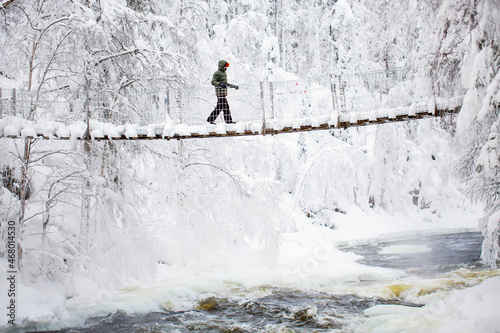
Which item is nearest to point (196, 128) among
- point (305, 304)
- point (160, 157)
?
point (160, 157)

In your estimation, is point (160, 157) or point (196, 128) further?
point (160, 157)

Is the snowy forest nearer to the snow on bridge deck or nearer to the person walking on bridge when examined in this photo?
the snow on bridge deck

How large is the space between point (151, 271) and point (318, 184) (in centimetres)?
824

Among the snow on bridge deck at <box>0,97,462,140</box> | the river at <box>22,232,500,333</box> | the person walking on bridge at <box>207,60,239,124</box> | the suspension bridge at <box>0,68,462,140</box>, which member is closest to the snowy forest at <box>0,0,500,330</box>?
the suspension bridge at <box>0,68,462,140</box>

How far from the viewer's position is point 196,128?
6605mm

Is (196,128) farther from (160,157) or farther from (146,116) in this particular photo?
(160,157)

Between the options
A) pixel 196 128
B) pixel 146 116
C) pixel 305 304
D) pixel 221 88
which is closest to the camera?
pixel 196 128

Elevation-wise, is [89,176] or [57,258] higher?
[89,176]

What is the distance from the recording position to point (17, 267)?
6.48 meters

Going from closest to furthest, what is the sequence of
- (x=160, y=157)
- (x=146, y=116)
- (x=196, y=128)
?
(x=196, y=128)
(x=146, y=116)
(x=160, y=157)

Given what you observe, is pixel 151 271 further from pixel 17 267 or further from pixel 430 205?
pixel 430 205

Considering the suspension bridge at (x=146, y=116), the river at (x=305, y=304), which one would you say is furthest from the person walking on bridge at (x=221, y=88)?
the river at (x=305, y=304)

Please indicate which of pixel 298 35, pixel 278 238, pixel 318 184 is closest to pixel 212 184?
pixel 278 238

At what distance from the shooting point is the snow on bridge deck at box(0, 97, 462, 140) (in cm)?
613
